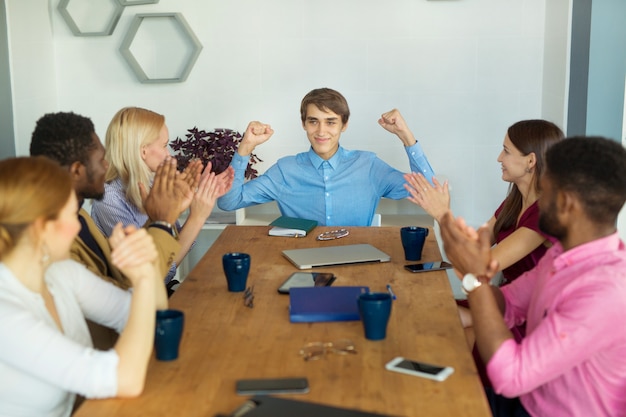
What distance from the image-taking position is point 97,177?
87.1 inches

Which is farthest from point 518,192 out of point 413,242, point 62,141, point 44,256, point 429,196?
point 44,256

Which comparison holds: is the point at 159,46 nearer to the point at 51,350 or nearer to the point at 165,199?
the point at 165,199

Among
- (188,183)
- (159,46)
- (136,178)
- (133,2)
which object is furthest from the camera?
(159,46)

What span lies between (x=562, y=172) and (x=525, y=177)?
97cm

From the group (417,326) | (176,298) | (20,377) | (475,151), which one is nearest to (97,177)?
(176,298)

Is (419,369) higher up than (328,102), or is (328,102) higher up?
(328,102)

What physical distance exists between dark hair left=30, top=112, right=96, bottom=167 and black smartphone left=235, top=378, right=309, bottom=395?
945 millimetres

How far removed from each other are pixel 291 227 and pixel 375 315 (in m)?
1.11

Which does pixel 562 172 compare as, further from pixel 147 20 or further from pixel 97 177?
pixel 147 20

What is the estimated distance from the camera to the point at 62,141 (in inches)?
84.8

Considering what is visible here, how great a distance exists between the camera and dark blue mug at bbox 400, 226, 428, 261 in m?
2.38

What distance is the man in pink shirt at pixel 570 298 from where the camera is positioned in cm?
159

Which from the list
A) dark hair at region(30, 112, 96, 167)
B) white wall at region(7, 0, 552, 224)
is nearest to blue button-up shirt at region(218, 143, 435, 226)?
white wall at region(7, 0, 552, 224)

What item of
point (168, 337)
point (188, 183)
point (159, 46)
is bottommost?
point (168, 337)
